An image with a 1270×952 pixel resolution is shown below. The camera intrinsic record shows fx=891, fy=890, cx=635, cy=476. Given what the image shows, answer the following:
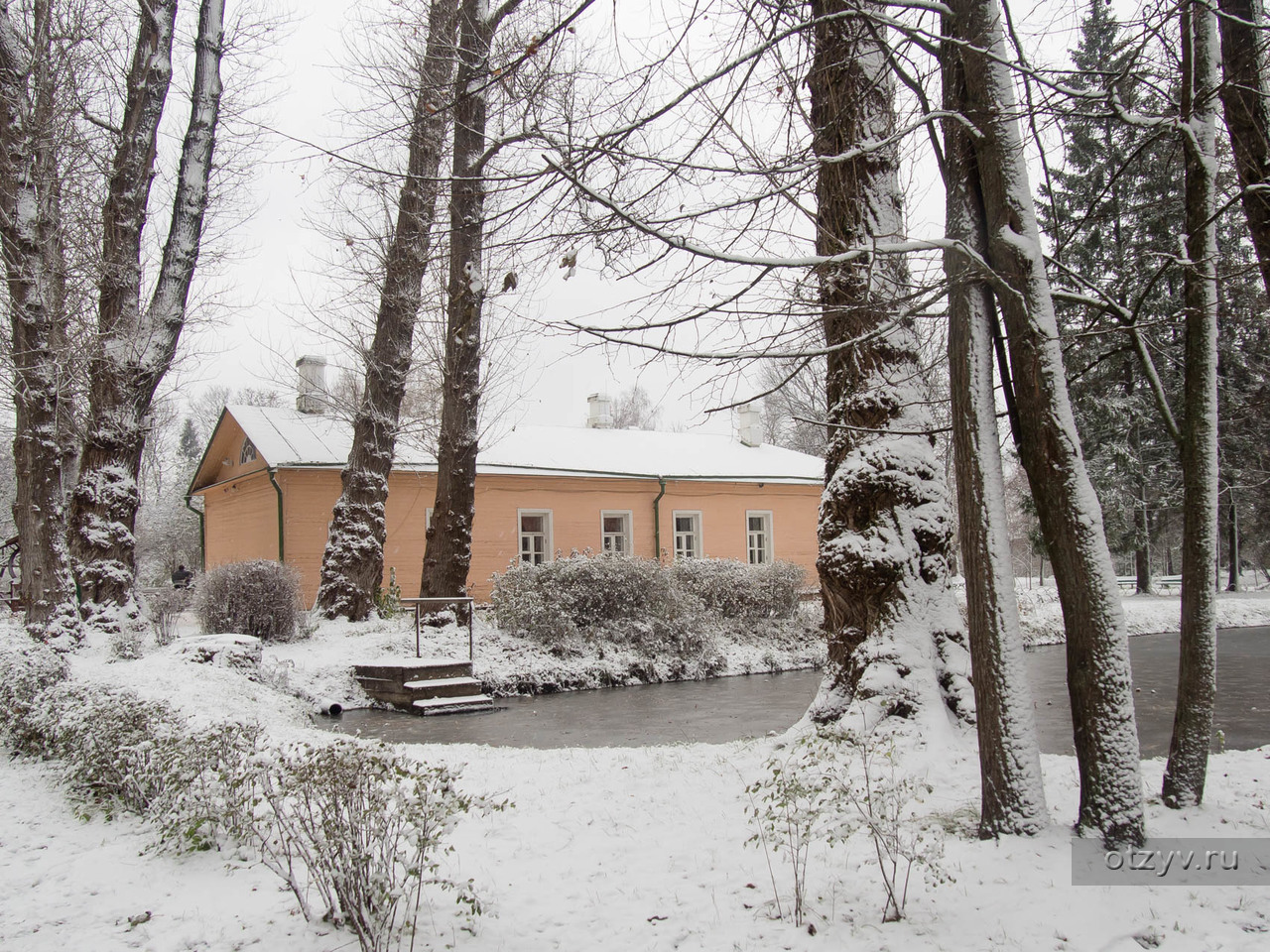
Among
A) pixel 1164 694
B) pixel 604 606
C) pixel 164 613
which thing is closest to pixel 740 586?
pixel 604 606

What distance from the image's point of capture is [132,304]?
11.1m

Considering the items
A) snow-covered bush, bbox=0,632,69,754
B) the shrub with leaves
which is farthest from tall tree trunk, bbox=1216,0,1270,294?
snow-covered bush, bbox=0,632,69,754

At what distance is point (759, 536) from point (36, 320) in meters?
17.1

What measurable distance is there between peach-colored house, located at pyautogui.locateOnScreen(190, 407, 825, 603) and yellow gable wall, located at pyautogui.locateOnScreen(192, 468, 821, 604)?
0.03 m

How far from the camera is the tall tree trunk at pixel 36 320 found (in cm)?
1000

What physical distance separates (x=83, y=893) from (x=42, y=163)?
9404 millimetres

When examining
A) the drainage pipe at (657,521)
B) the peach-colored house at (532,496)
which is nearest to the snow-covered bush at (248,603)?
the peach-colored house at (532,496)

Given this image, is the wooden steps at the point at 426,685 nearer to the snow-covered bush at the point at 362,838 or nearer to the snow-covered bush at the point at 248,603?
the snow-covered bush at the point at 248,603

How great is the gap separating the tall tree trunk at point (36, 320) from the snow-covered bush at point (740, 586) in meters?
9.09

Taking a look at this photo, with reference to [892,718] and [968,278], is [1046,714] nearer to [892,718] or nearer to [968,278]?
[892,718]

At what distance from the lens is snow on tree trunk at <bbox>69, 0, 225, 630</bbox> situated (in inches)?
418

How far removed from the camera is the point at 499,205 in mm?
5199

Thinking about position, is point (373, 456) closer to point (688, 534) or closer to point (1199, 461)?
point (688, 534)

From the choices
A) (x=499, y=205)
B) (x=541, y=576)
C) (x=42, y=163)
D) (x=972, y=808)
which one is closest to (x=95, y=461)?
(x=42, y=163)
